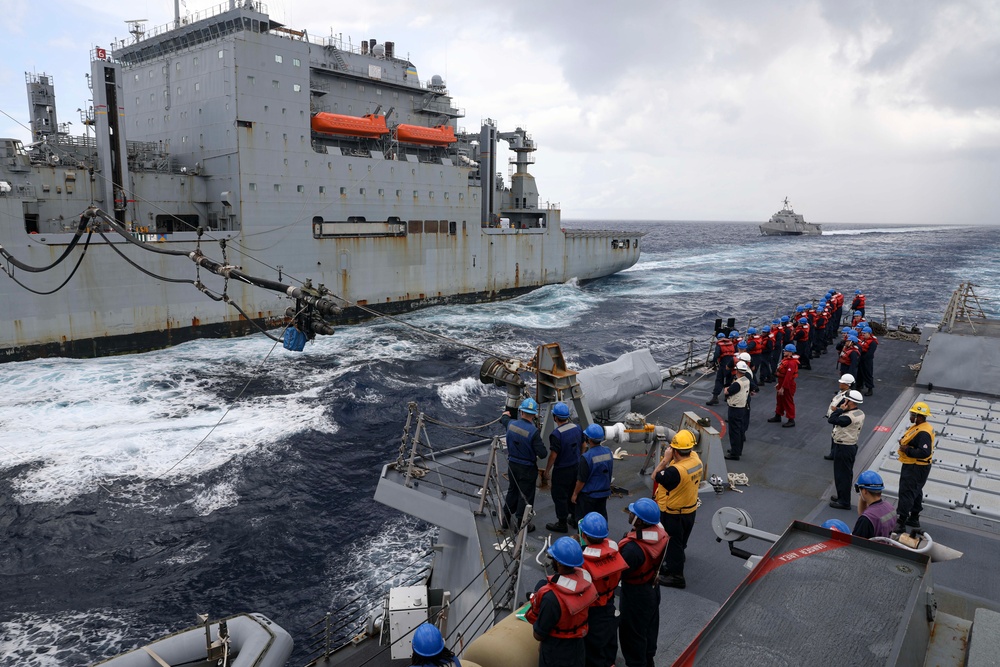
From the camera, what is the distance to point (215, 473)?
13758 mm

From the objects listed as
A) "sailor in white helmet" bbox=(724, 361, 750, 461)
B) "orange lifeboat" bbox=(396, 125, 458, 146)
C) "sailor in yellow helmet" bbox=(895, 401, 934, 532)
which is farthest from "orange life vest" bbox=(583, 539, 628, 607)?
"orange lifeboat" bbox=(396, 125, 458, 146)

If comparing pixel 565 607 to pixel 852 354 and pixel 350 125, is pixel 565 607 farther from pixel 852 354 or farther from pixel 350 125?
pixel 350 125

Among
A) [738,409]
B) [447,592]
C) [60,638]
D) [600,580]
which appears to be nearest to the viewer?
[600,580]

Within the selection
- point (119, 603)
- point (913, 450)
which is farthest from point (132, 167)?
point (913, 450)

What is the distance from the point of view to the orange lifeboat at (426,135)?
105 ft

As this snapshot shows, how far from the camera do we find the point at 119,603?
30.8 feet

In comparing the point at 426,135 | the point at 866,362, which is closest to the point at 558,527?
the point at 866,362

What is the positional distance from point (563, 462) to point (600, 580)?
2.60 meters

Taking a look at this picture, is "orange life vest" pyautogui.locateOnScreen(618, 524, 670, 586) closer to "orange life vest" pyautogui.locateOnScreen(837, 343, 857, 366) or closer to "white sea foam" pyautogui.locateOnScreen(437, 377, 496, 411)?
"orange life vest" pyautogui.locateOnScreen(837, 343, 857, 366)

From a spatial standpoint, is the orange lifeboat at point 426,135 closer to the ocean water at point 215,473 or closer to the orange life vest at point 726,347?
the ocean water at point 215,473

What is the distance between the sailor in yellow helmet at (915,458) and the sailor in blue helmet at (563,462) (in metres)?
3.53

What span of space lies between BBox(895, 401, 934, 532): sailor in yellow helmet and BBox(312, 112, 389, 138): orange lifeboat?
2671cm

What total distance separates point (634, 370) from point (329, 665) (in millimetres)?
6539

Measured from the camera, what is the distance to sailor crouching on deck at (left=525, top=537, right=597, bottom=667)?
3.88 meters
